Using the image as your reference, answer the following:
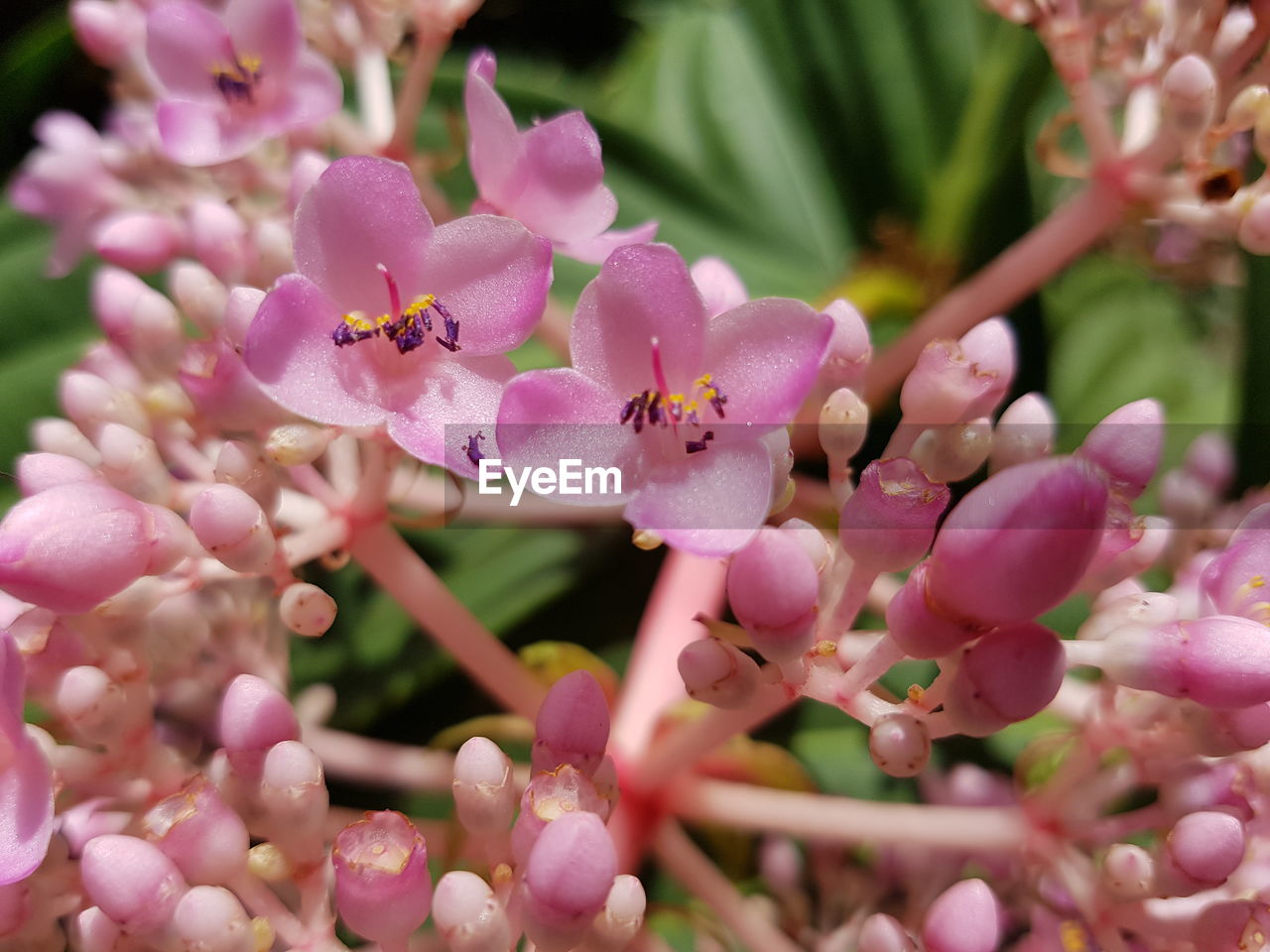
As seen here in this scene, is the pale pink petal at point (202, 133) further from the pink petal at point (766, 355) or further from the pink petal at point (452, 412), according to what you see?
the pink petal at point (766, 355)

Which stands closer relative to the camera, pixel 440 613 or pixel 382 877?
pixel 382 877

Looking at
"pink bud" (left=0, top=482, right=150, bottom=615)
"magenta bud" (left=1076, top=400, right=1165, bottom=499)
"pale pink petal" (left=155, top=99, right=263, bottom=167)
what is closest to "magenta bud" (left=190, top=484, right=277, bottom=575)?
"pink bud" (left=0, top=482, right=150, bottom=615)

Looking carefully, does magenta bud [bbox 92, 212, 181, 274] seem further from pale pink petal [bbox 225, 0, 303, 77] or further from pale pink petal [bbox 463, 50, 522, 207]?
pale pink petal [bbox 463, 50, 522, 207]

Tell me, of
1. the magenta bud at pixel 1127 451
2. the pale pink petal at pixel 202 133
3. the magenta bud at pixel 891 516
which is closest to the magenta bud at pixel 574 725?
the magenta bud at pixel 891 516

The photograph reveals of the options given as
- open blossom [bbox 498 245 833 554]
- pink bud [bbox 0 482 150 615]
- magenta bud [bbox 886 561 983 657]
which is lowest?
magenta bud [bbox 886 561 983 657]

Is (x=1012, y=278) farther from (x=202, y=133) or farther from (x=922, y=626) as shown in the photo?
(x=202, y=133)

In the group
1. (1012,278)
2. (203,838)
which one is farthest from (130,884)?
(1012,278)

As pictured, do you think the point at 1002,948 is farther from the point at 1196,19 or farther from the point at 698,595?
the point at 1196,19
